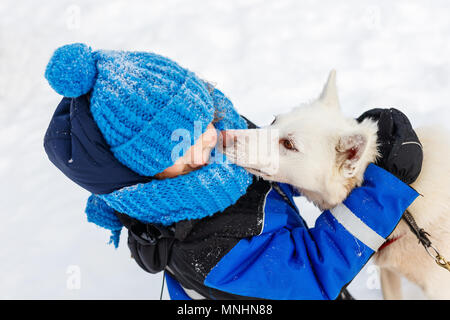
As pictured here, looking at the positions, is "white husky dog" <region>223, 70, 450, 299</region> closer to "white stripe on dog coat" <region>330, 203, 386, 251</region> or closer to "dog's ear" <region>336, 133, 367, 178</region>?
"dog's ear" <region>336, 133, 367, 178</region>

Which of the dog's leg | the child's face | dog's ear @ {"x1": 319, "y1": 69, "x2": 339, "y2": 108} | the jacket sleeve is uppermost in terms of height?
dog's ear @ {"x1": 319, "y1": 69, "x2": 339, "y2": 108}

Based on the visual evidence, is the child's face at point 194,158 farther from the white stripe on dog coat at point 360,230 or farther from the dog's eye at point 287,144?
the white stripe on dog coat at point 360,230

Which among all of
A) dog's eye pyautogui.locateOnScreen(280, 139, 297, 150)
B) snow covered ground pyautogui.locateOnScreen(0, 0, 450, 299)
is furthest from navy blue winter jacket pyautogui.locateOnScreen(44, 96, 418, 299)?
snow covered ground pyautogui.locateOnScreen(0, 0, 450, 299)

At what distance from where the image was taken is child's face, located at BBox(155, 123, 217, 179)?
138 cm

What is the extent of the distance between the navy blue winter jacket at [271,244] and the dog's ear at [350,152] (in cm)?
8

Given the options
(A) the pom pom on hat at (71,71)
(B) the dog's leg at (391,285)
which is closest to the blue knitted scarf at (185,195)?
(A) the pom pom on hat at (71,71)

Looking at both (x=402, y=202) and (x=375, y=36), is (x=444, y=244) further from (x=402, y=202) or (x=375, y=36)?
(x=375, y=36)

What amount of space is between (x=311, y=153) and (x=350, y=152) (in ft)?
0.54

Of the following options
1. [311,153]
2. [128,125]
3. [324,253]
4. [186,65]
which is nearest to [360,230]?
[324,253]

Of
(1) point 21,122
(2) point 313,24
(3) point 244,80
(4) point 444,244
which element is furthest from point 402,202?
(1) point 21,122

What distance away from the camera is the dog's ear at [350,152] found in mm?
1470

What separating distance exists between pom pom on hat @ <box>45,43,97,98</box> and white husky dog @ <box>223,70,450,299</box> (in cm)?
58

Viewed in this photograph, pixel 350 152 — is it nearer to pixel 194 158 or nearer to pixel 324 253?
pixel 324 253

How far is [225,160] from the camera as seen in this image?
1.50 m
